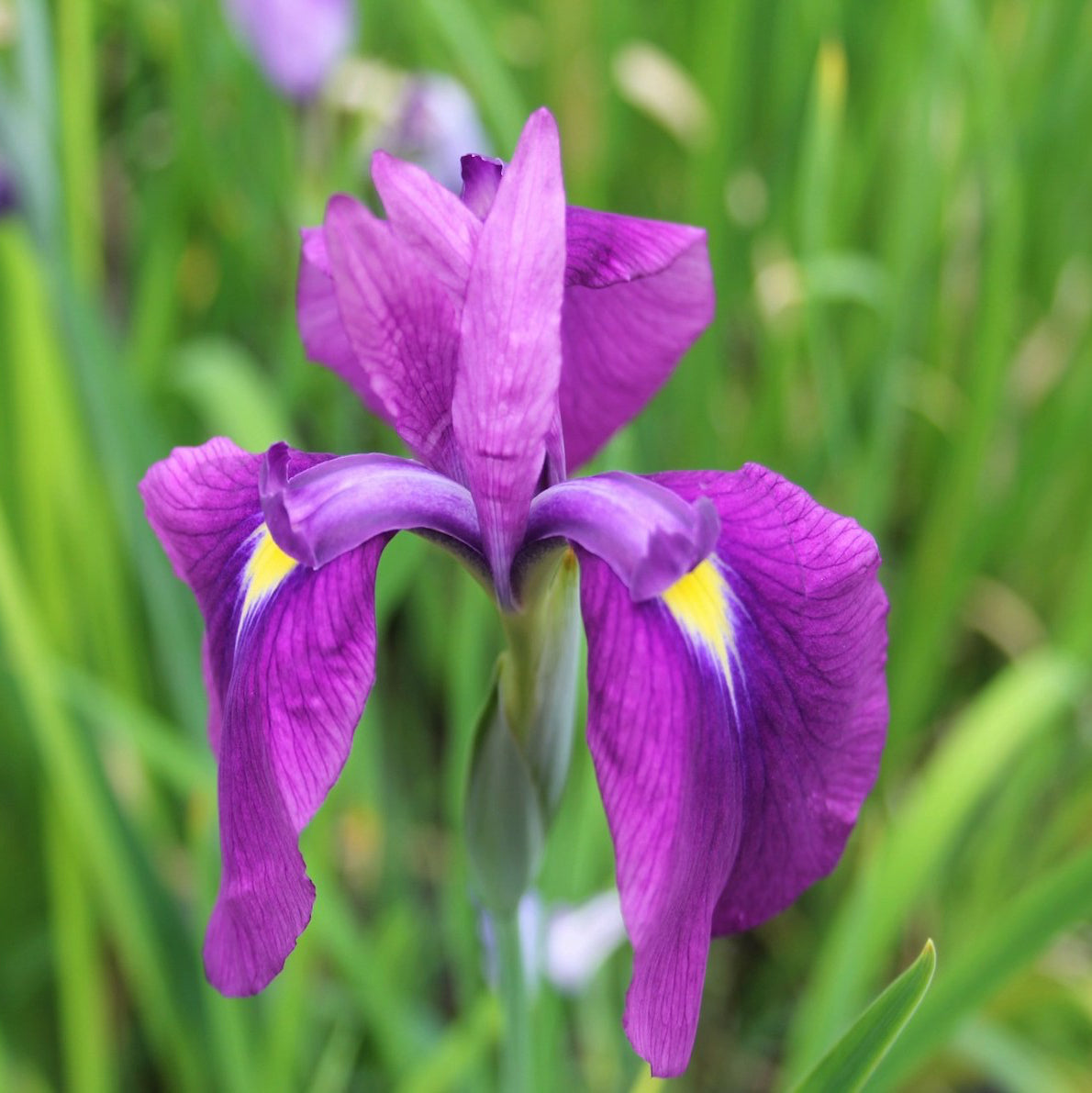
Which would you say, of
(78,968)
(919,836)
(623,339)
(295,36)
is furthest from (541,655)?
(295,36)

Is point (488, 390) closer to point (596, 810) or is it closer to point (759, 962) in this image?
point (596, 810)

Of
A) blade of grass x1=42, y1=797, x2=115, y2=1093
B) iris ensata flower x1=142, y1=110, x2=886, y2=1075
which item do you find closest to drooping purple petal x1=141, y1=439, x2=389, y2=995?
iris ensata flower x1=142, y1=110, x2=886, y2=1075

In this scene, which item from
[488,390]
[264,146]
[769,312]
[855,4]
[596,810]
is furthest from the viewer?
[264,146]

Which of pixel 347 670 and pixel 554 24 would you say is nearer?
pixel 347 670

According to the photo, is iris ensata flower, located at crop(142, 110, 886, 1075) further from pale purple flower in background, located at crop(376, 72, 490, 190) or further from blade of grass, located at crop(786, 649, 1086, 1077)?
pale purple flower in background, located at crop(376, 72, 490, 190)

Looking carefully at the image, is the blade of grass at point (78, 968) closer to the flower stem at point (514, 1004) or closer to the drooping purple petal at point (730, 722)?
the flower stem at point (514, 1004)

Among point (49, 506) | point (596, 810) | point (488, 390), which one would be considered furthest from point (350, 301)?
point (49, 506)

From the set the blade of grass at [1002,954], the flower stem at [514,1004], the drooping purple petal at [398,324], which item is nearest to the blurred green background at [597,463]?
the blade of grass at [1002,954]
